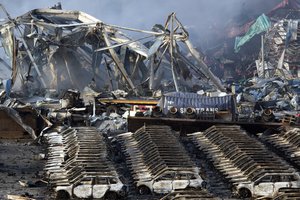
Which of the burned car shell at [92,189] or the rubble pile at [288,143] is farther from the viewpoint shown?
the rubble pile at [288,143]

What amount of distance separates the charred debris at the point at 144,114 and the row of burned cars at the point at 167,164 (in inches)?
1.8

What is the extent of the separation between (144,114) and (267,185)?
13.2 m

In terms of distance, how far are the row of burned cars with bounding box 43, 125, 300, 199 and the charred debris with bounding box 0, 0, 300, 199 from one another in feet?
0.15

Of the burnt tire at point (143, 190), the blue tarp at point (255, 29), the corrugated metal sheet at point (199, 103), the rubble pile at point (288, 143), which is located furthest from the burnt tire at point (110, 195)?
the blue tarp at point (255, 29)

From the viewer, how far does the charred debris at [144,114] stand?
21.0m

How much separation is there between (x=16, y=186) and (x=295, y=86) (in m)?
30.7

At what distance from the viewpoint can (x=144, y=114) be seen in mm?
32594

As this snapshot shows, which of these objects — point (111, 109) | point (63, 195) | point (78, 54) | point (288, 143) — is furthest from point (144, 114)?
point (78, 54)

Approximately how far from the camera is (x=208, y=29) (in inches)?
3408

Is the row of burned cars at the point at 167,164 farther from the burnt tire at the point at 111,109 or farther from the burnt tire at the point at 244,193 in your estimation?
the burnt tire at the point at 111,109

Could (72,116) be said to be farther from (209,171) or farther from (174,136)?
(209,171)

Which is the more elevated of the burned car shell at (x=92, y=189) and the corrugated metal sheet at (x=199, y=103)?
the corrugated metal sheet at (x=199, y=103)

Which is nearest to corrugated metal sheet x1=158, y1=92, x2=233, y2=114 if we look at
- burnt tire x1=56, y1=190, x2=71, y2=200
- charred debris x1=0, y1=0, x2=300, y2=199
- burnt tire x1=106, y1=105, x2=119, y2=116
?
charred debris x1=0, y1=0, x2=300, y2=199

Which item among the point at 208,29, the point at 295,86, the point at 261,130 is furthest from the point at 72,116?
the point at 208,29
